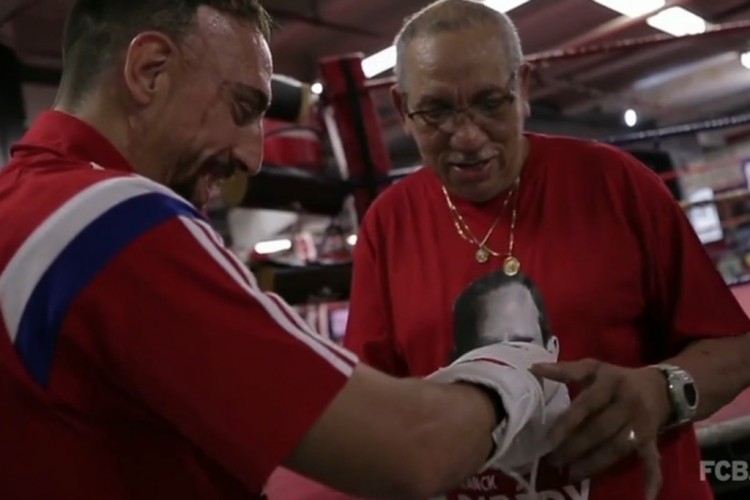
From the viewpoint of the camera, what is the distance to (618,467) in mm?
1032

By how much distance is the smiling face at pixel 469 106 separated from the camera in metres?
1.17

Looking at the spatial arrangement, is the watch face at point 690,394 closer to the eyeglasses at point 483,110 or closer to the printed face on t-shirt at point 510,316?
the printed face on t-shirt at point 510,316

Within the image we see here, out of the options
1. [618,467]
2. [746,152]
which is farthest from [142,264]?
[746,152]

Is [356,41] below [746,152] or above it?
above

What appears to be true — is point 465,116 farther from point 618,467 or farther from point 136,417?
point 136,417

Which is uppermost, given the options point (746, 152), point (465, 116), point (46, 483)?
point (465, 116)

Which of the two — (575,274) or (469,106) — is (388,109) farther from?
(575,274)

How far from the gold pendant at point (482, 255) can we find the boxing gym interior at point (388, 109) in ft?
0.98

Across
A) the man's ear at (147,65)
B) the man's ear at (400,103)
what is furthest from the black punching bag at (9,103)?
the man's ear at (147,65)

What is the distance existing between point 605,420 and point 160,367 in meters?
0.46

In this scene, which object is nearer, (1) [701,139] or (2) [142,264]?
(2) [142,264]

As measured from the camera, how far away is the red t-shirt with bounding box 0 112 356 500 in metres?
0.63

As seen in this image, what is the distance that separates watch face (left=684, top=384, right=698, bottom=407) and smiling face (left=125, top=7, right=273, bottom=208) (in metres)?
0.53

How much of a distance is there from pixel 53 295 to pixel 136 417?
0.41 feet
